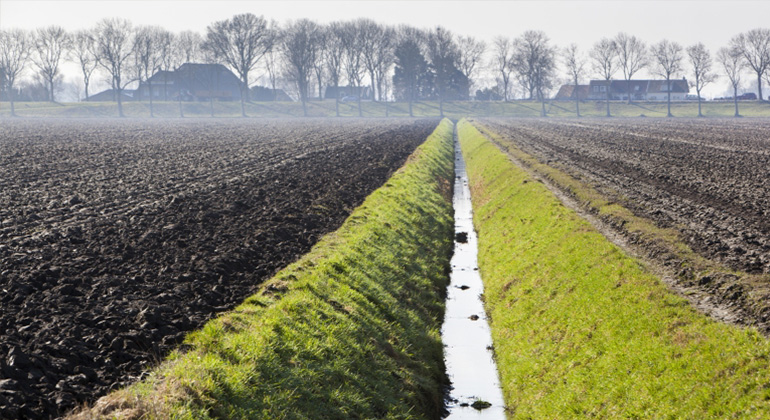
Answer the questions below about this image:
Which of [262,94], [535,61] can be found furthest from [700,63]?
[262,94]

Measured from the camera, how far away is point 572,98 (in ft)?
618

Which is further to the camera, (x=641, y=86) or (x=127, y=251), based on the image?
(x=641, y=86)

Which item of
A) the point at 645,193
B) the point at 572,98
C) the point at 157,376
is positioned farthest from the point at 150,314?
the point at 572,98

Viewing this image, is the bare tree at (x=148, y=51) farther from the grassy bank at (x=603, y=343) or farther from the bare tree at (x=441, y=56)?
the grassy bank at (x=603, y=343)

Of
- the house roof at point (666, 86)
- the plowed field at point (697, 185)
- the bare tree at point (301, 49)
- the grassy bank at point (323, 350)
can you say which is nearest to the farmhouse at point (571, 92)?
the house roof at point (666, 86)

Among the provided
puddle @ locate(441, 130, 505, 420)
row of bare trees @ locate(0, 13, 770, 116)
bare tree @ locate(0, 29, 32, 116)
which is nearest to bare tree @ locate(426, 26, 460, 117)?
row of bare trees @ locate(0, 13, 770, 116)

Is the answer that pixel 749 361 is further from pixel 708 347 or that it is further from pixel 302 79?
pixel 302 79

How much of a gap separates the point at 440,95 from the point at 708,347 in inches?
6099

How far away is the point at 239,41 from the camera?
138 meters

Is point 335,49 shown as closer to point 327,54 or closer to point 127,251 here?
point 327,54

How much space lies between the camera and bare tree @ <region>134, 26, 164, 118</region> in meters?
151

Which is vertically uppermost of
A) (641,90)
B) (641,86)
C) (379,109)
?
(641,86)

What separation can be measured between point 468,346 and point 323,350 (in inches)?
171

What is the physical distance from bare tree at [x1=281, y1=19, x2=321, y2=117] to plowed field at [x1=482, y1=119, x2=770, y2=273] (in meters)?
106
